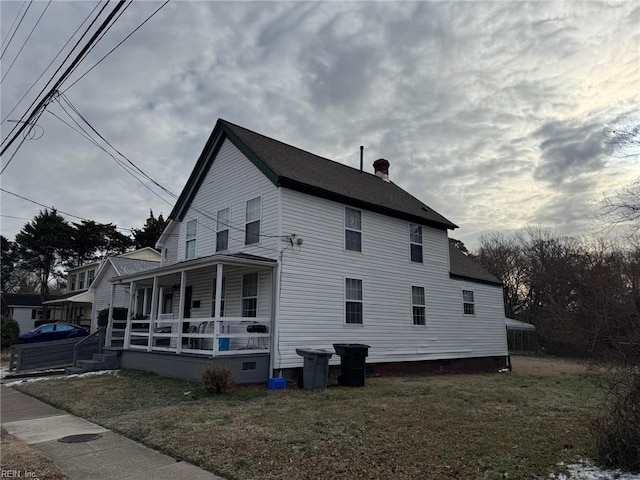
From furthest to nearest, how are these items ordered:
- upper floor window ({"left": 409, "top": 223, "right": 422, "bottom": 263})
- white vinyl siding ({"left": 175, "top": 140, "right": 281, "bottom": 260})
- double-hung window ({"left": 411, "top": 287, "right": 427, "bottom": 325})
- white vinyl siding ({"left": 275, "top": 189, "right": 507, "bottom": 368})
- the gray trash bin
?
upper floor window ({"left": 409, "top": 223, "right": 422, "bottom": 263}), double-hung window ({"left": 411, "top": 287, "right": 427, "bottom": 325}), white vinyl siding ({"left": 175, "top": 140, "right": 281, "bottom": 260}), white vinyl siding ({"left": 275, "top": 189, "right": 507, "bottom": 368}), the gray trash bin

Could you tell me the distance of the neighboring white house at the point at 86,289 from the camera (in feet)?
96.0

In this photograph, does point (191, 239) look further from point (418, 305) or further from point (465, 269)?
point (465, 269)

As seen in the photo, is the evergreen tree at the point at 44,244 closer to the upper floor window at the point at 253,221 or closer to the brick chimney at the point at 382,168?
the brick chimney at the point at 382,168

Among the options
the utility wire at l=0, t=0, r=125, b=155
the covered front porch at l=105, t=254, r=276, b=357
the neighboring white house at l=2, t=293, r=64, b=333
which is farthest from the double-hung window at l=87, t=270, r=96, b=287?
the utility wire at l=0, t=0, r=125, b=155

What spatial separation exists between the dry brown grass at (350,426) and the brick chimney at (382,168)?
36.4 ft

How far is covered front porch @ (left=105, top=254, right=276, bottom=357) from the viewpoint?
11602 millimetres

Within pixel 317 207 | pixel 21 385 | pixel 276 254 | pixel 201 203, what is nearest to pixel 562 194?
pixel 317 207

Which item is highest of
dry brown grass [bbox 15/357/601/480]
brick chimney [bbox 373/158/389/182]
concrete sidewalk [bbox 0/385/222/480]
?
brick chimney [bbox 373/158/389/182]

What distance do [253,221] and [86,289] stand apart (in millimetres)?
26912

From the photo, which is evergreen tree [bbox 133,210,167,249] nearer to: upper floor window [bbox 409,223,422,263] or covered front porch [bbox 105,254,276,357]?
covered front porch [bbox 105,254,276,357]

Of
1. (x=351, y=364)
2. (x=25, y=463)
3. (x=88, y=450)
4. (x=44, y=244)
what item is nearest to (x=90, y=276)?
Answer: (x=44, y=244)

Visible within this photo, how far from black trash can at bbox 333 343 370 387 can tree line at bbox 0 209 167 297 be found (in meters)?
36.6

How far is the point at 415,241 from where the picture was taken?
1698 centimetres

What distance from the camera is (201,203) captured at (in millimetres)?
16375
